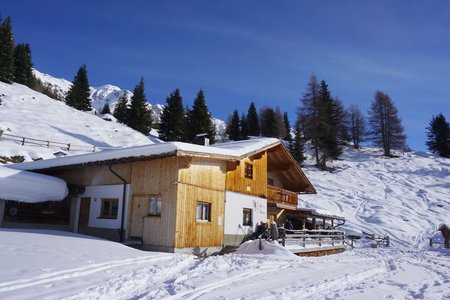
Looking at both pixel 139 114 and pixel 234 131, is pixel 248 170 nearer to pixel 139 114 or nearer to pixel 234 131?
pixel 139 114

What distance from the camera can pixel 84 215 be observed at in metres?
19.1

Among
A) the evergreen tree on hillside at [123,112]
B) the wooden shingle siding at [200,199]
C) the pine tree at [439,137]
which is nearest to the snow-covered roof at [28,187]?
the wooden shingle siding at [200,199]

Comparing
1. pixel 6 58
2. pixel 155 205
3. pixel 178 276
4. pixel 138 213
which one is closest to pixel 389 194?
pixel 155 205

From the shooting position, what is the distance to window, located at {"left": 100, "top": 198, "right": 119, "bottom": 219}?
17.6 meters

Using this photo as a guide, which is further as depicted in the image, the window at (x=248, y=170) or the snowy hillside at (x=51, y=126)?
the snowy hillside at (x=51, y=126)

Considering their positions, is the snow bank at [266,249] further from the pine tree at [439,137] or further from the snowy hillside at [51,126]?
the pine tree at [439,137]

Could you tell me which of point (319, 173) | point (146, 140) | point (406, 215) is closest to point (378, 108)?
point (319, 173)

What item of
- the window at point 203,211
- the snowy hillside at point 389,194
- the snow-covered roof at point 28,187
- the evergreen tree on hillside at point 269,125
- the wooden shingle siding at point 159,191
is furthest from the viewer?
the evergreen tree on hillside at point 269,125

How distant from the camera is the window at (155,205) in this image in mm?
16016

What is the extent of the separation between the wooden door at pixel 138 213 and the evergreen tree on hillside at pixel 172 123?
3766 cm

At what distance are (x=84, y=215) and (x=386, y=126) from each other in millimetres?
53030

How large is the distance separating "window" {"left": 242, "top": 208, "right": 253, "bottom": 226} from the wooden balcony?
8.97ft

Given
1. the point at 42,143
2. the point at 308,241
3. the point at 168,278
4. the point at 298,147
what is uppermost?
the point at 298,147

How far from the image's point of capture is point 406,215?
38281mm
